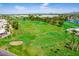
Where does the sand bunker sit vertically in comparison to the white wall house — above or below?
below

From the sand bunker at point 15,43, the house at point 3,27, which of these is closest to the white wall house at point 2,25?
the house at point 3,27

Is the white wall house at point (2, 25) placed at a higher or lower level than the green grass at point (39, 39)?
higher

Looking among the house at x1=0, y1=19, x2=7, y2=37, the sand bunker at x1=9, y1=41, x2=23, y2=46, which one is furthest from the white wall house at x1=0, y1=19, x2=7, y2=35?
the sand bunker at x1=9, y1=41, x2=23, y2=46

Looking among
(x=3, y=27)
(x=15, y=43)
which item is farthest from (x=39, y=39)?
(x=3, y=27)

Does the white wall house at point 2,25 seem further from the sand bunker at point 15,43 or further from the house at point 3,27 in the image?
the sand bunker at point 15,43

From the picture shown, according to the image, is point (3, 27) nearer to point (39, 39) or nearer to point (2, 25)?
point (2, 25)

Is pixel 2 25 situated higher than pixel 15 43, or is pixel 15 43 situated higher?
pixel 2 25

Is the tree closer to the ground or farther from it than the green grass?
farther from it

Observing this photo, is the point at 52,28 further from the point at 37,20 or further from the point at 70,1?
the point at 70,1

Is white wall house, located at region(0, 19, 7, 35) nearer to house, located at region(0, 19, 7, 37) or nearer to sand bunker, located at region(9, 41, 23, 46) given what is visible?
house, located at region(0, 19, 7, 37)
